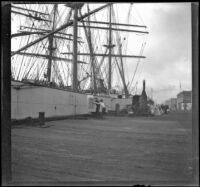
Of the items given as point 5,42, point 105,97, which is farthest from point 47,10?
point 5,42

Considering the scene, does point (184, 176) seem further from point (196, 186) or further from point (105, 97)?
point (105, 97)

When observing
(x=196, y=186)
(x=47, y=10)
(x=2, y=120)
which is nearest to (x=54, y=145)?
(x=2, y=120)

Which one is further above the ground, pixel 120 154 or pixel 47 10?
pixel 47 10

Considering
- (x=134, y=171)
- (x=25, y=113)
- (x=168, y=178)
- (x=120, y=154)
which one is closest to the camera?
(x=168, y=178)

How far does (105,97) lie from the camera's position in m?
31.4

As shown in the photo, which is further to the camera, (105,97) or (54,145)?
(105,97)

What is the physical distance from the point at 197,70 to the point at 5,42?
2768 mm

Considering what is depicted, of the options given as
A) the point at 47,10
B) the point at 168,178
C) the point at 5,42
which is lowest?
the point at 168,178

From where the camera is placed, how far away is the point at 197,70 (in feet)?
13.5

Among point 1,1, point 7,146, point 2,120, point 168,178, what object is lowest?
point 168,178

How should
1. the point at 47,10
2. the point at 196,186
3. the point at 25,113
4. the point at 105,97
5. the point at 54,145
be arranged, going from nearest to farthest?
the point at 196,186 → the point at 54,145 → the point at 25,113 → the point at 47,10 → the point at 105,97

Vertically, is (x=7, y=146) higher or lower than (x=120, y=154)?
higher

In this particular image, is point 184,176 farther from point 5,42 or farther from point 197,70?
point 5,42

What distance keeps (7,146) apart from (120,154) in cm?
313
